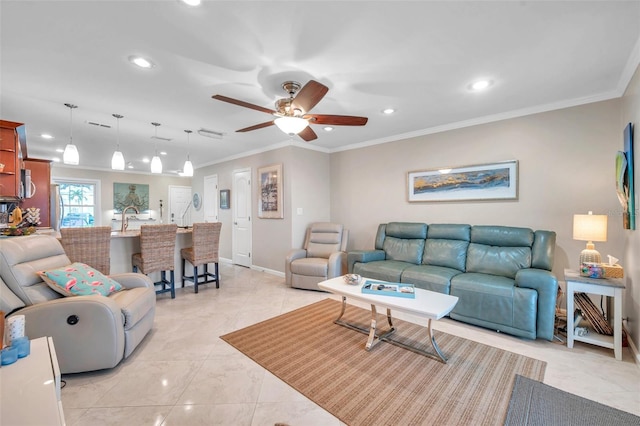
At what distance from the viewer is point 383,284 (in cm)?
268

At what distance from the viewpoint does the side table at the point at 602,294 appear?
2.21 m

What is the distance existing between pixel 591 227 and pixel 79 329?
427cm

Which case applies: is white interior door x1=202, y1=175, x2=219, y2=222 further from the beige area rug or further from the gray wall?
the beige area rug

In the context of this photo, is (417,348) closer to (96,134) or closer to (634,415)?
(634,415)

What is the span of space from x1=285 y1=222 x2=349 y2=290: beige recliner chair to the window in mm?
6564

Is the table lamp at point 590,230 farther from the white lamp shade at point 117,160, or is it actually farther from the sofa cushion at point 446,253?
the white lamp shade at point 117,160

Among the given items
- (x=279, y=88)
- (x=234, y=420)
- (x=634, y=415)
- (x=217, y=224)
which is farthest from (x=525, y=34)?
(x=217, y=224)

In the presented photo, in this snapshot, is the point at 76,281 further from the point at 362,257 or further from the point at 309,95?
the point at 362,257

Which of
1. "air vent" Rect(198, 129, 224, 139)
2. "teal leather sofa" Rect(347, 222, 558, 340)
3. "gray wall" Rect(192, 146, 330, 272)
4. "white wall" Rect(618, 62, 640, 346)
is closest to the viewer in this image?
"white wall" Rect(618, 62, 640, 346)

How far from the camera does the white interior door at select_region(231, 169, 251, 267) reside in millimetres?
5672

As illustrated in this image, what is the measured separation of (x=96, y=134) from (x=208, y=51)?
3.60 meters

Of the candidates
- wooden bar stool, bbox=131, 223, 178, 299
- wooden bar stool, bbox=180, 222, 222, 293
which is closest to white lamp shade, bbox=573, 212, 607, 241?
wooden bar stool, bbox=180, 222, 222, 293

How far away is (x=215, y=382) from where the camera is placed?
6.45 ft

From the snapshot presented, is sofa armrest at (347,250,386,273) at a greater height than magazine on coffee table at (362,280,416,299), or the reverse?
sofa armrest at (347,250,386,273)
